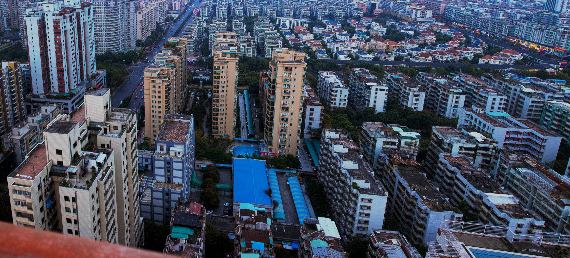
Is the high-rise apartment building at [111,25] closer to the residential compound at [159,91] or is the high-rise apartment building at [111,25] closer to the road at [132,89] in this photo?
the road at [132,89]

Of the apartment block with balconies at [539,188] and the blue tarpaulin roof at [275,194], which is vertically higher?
the apartment block with balconies at [539,188]

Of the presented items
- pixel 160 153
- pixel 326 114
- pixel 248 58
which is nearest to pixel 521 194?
pixel 326 114

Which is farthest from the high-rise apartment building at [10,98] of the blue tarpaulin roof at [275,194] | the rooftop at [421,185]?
the rooftop at [421,185]

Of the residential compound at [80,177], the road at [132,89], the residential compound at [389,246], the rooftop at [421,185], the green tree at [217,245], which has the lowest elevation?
the road at [132,89]

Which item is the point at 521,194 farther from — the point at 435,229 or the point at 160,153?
the point at 160,153

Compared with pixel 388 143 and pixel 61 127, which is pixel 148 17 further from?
pixel 61 127

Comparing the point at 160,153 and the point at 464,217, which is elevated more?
the point at 160,153
